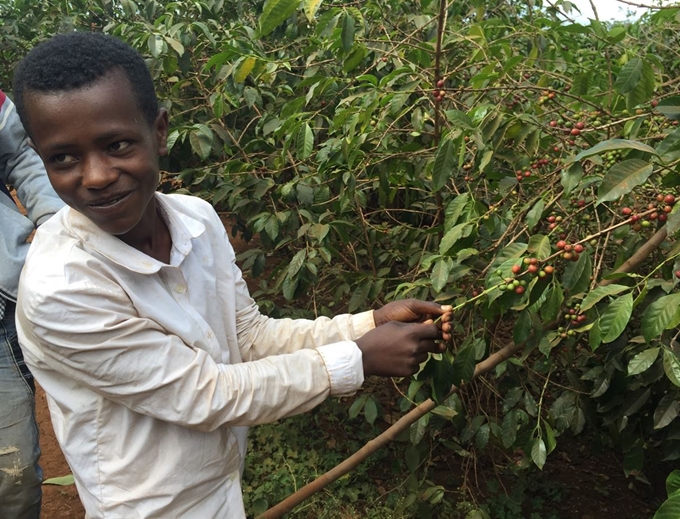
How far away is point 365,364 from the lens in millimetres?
1401

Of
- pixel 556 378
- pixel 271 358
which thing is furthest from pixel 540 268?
pixel 556 378

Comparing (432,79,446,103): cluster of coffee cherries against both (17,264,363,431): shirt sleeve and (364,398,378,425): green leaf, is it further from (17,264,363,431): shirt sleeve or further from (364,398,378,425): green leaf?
(364,398,378,425): green leaf

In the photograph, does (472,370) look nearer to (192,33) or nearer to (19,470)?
(19,470)

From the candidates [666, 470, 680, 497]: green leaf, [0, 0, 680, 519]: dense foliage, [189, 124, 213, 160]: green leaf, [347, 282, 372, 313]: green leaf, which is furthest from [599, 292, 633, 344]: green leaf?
[189, 124, 213, 160]: green leaf

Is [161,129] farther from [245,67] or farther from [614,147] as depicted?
[614,147]

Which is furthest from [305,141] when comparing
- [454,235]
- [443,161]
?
[454,235]

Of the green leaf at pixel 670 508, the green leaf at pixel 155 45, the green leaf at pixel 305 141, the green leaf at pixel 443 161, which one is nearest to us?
the green leaf at pixel 670 508

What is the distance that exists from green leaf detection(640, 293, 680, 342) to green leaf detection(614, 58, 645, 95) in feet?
1.49

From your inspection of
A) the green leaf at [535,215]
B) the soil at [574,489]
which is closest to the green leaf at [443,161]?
the green leaf at [535,215]

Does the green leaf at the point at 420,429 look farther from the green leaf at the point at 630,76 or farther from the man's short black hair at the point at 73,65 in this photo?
the man's short black hair at the point at 73,65

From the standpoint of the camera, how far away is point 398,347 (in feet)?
4.46

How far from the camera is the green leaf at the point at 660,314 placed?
1.08 meters

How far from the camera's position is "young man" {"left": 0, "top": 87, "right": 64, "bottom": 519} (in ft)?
5.82

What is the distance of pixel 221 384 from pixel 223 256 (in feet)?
1.43
